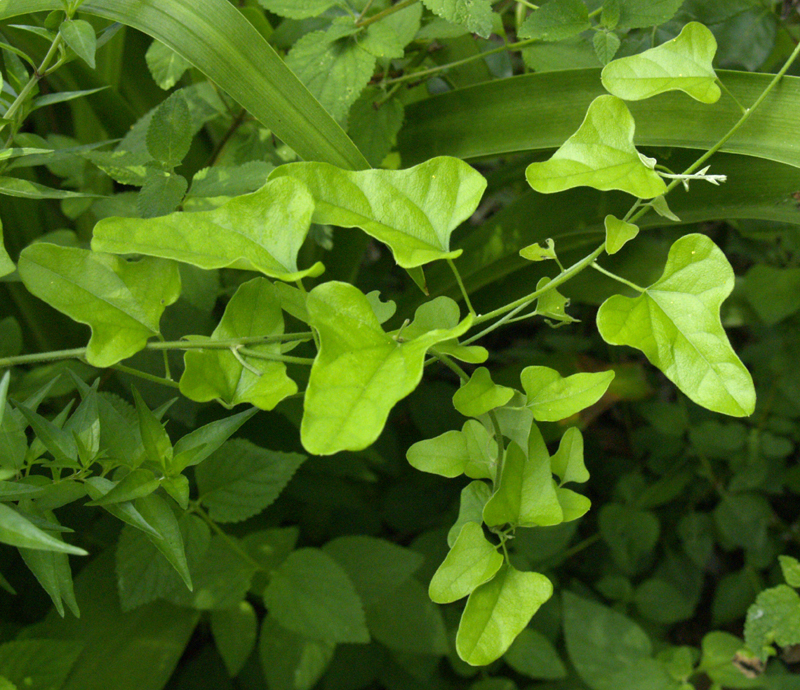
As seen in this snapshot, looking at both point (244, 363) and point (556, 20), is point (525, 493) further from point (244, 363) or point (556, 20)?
point (556, 20)

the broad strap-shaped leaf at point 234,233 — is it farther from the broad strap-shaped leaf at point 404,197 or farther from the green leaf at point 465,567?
the green leaf at point 465,567

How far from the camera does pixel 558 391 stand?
455 millimetres

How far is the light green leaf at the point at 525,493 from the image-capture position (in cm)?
44

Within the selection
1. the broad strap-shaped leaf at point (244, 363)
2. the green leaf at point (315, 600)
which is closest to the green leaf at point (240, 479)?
the green leaf at point (315, 600)

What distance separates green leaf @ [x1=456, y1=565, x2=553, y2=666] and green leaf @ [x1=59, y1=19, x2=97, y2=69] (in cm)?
46

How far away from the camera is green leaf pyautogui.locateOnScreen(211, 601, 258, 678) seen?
0.82 meters

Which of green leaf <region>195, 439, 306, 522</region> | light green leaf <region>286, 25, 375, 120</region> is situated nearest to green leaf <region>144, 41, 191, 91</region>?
light green leaf <region>286, 25, 375, 120</region>

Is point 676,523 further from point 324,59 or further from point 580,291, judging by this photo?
point 324,59

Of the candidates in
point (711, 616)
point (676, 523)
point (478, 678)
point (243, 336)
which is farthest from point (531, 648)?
point (243, 336)

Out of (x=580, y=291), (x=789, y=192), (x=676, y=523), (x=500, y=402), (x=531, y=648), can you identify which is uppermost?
(x=500, y=402)

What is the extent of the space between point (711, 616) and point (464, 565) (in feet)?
3.95

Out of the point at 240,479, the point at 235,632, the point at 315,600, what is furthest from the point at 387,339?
the point at 235,632

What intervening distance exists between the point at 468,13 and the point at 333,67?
150 mm

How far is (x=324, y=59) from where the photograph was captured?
0.66 meters
